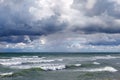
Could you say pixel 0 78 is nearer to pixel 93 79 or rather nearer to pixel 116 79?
pixel 93 79

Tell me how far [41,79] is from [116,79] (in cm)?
894

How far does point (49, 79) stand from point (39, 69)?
13.3 m

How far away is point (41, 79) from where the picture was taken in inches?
1303

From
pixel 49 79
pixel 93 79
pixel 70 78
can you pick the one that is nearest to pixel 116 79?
pixel 93 79

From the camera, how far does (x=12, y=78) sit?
111 ft

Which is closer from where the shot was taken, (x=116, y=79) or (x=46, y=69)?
(x=116, y=79)

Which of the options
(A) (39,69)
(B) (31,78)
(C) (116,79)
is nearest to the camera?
(C) (116,79)

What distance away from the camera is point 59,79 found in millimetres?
32406

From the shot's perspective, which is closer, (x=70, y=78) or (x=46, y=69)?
(x=70, y=78)

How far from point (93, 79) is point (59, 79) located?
4.02 metres

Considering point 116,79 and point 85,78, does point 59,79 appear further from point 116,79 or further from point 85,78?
point 116,79

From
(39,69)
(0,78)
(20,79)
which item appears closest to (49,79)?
(20,79)

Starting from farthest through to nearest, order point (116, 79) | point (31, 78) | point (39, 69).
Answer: point (39, 69), point (31, 78), point (116, 79)

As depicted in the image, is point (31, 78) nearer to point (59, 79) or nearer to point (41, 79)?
point (41, 79)
